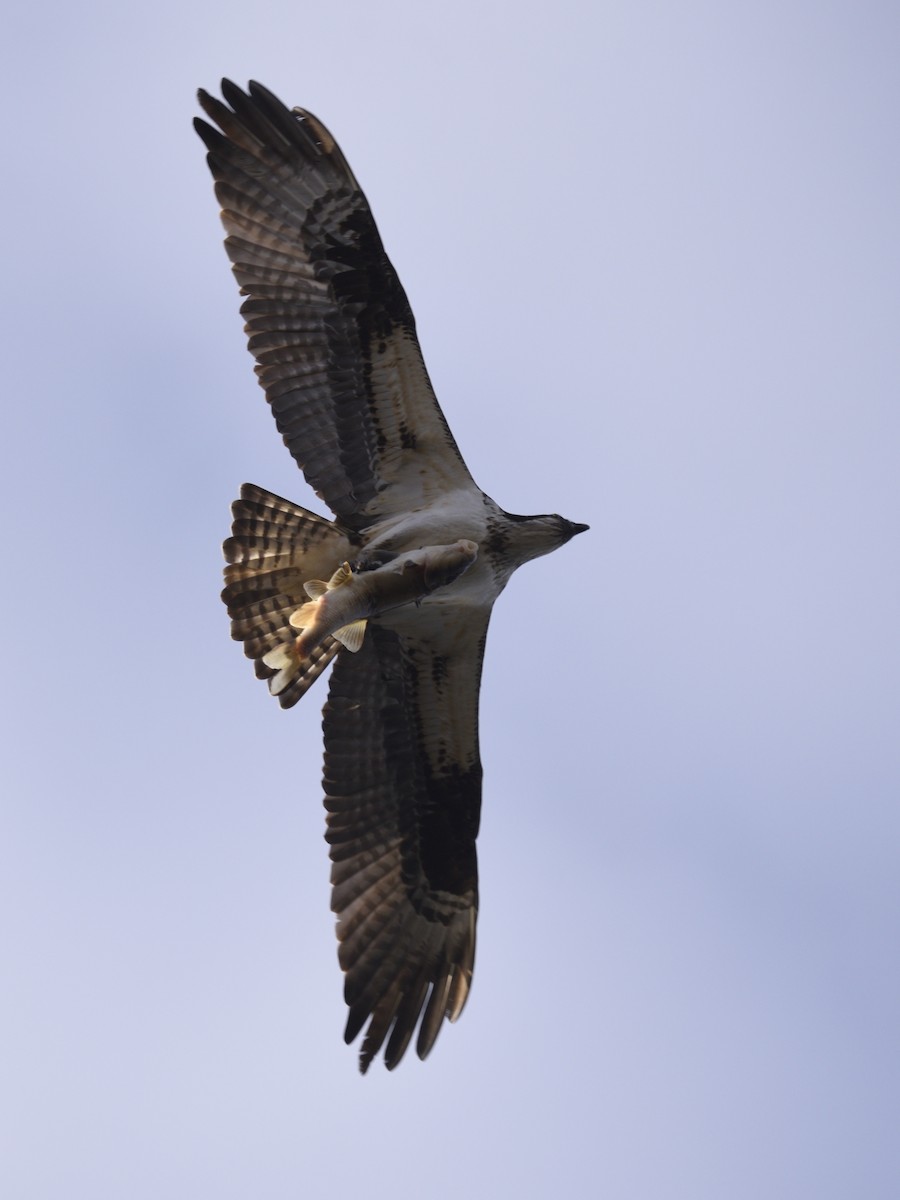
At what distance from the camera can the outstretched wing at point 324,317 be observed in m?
11.8

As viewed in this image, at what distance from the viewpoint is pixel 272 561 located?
12102mm

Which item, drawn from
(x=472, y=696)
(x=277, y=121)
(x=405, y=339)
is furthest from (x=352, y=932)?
(x=277, y=121)

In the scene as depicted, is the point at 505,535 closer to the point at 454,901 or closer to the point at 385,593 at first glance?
the point at 385,593

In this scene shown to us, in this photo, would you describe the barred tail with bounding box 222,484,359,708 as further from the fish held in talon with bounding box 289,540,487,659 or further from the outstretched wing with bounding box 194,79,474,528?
the fish held in talon with bounding box 289,540,487,659

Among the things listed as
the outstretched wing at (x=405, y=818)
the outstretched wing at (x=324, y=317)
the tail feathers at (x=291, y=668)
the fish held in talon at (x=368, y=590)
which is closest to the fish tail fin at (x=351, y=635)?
the fish held in talon at (x=368, y=590)

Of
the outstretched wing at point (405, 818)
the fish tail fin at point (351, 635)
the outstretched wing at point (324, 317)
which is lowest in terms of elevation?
the outstretched wing at point (405, 818)

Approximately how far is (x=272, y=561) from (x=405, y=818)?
2243 millimetres

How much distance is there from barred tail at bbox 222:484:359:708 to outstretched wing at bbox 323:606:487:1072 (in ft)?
2.20

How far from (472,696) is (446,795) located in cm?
81

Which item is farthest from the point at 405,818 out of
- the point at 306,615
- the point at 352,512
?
the point at 352,512

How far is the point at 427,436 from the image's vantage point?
39.5 feet

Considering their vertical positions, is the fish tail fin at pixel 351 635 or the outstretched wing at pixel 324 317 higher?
the outstretched wing at pixel 324 317

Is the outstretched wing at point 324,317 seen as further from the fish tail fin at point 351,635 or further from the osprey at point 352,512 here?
the fish tail fin at point 351,635

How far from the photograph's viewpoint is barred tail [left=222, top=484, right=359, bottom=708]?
12.0 metres
